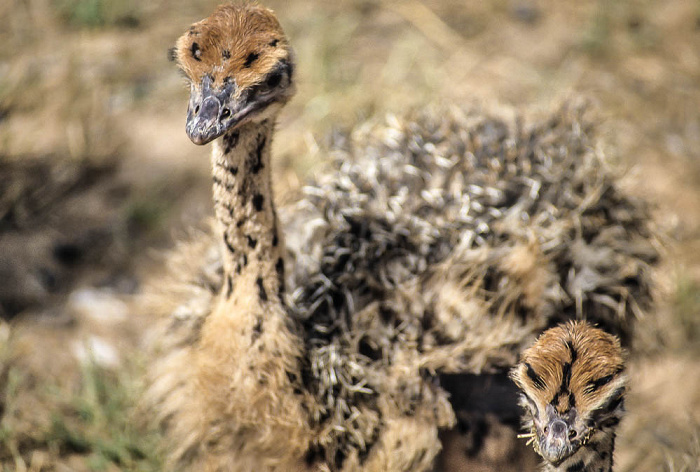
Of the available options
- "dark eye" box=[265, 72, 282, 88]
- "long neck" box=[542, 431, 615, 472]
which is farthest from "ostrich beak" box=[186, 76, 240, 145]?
"long neck" box=[542, 431, 615, 472]

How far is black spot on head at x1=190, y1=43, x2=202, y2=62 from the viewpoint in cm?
227

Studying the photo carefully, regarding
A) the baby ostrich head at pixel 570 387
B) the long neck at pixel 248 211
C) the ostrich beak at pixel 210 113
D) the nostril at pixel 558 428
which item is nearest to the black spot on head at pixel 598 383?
the baby ostrich head at pixel 570 387

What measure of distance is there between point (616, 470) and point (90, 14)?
4334 mm

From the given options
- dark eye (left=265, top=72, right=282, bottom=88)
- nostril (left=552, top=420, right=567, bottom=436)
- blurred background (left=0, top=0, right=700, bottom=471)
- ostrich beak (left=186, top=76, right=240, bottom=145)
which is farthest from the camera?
blurred background (left=0, top=0, right=700, bottom=471)

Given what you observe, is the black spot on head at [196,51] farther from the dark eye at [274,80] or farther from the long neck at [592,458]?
the long neck at [592,458]

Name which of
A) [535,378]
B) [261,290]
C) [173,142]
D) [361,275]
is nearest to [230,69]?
[261,290]

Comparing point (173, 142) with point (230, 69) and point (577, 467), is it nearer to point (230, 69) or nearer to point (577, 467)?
point (230, 69)

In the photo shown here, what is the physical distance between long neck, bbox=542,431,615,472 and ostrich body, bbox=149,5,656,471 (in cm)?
54

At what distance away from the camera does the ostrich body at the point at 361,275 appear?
2.46m

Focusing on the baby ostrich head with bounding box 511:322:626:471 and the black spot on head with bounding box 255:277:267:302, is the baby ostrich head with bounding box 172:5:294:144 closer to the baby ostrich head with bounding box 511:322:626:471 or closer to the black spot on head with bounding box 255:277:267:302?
the black spot on head with bounding box 255:277:267:302

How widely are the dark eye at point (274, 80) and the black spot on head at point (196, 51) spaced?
0.70 feet

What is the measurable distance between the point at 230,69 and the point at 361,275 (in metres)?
1.03

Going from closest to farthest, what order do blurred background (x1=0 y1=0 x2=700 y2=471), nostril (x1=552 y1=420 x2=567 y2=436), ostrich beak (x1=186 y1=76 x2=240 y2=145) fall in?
1. nostril (x1=552 y1=420 x2=567 y2=436)
2. ostrich beak (x1=186 y1=76 x2=240 y2=145)
3. blurred background (x1=0 y1=0 x2=700 y2=471)

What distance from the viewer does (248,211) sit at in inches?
99.0
